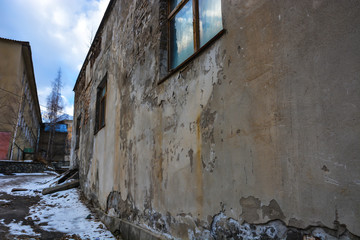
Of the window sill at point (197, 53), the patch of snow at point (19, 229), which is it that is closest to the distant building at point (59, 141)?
the patch of snow at point (19, 229)

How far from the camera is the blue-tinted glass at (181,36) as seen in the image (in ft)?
10.6

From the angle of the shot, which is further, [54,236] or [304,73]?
A: [54,236]

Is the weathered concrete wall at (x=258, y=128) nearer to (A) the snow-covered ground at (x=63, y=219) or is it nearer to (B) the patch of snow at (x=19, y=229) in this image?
(A) the snow-covered ground at (x=63, y=219)

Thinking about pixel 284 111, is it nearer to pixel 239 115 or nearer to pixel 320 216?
pixel 239 115

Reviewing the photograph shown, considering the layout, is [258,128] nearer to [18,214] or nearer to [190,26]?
[190,26]

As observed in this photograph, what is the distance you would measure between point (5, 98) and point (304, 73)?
73.1ft

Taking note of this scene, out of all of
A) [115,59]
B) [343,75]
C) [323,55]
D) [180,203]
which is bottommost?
[180,203]

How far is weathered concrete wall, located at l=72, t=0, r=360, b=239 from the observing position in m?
1.45

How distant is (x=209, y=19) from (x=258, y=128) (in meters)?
1.47

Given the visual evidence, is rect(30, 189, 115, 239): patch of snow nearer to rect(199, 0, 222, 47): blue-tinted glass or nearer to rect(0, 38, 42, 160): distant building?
rect(199, 0, 222, 47): blue-tinted glass

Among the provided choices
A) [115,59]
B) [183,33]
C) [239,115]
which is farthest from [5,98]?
[239,115]

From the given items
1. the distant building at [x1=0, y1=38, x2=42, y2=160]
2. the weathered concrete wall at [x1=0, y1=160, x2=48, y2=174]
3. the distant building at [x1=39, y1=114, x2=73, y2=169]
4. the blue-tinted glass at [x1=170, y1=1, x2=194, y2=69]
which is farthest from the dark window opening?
the distant building at [x1=39, y1=114, x2=73, y2=169]

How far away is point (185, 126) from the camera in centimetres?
287

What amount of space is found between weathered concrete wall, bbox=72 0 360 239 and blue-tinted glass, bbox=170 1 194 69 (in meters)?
0.20
